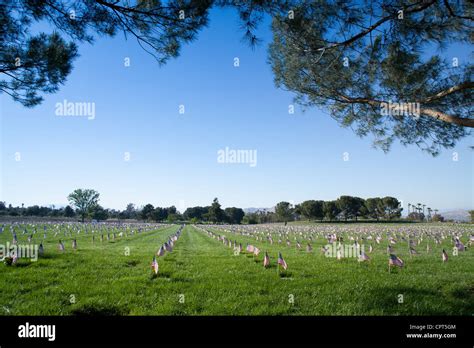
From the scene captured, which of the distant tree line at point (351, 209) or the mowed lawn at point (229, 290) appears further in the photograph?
the distant tree line at point (351, 209)

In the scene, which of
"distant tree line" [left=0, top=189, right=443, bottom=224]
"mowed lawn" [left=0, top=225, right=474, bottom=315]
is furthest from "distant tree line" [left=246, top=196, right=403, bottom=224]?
"mowed lawn" [left=0, top=225, right=474, bottom=315]

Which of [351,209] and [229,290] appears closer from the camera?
[229,290]

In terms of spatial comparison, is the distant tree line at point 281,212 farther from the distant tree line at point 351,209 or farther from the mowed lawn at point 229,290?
the mowed lawn at point 229,290

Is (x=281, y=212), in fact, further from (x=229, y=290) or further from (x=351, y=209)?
(x=229, y=290)

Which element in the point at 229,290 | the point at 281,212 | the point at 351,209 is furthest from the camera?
the point at 281,212

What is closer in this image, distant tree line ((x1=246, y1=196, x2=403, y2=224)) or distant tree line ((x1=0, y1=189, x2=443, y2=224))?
distant tree line ((x1=0, y1=189, x2=443, y2=224))

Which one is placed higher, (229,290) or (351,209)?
(229,290)

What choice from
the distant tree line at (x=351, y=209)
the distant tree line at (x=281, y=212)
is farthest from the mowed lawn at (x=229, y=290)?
the distant tree line at (x=351, y=209)

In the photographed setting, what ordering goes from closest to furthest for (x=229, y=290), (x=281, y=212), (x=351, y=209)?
(x=229, y=290) → (x=351, y=209) → (x=281, y=212)

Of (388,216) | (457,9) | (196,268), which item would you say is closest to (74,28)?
(196,268)

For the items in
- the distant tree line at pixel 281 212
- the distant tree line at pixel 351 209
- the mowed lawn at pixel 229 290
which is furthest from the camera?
the distant tree line at pixel 351 209

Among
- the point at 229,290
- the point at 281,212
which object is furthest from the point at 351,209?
the point at 229,290

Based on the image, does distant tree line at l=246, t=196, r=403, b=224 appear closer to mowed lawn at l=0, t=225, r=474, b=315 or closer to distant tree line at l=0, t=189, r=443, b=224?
distant tree line at l=0, t=189, r=443, b=224
